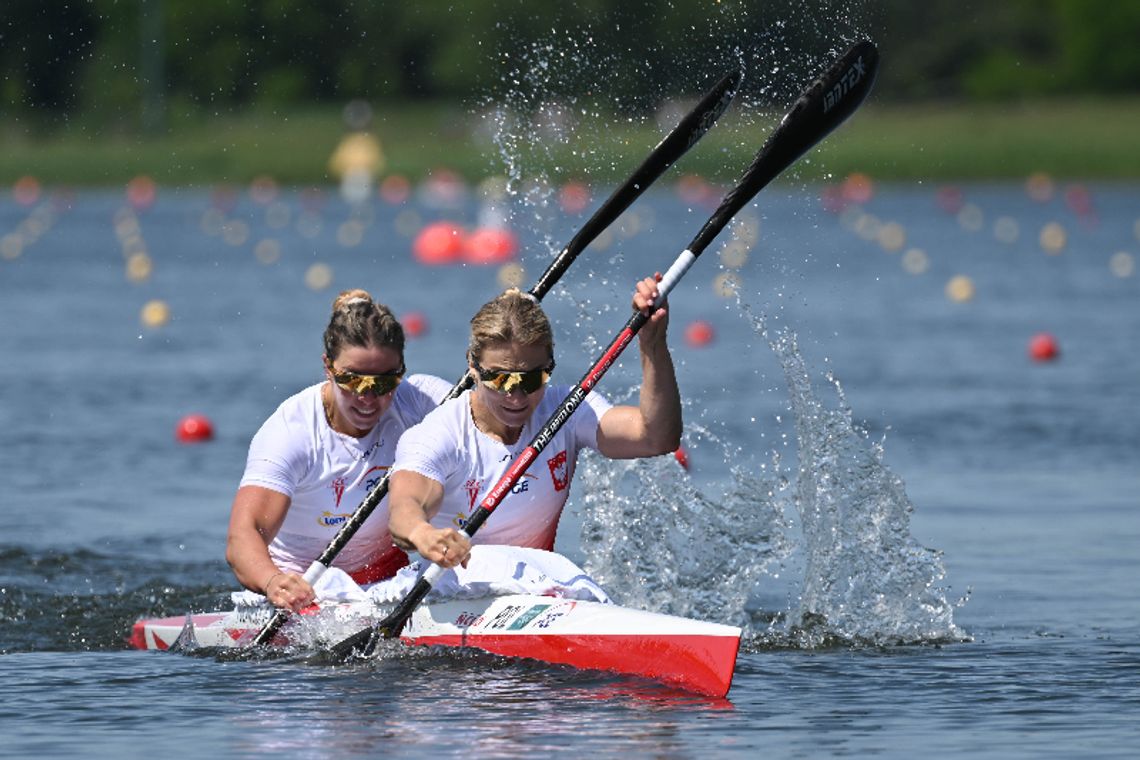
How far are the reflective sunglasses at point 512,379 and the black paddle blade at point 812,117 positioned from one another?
3.71ft

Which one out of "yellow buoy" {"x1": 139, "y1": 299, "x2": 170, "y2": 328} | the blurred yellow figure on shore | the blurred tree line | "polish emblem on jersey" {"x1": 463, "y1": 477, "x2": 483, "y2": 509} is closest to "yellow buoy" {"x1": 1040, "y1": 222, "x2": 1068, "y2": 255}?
the blurred tree line

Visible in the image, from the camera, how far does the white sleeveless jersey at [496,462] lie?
26.8 ft

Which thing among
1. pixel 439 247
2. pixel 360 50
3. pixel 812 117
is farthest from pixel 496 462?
pixel 360 50

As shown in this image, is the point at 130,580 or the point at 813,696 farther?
the point at 130,580

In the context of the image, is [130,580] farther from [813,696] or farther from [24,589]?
[813,696]

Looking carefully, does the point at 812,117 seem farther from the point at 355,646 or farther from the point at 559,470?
the point at 355,646

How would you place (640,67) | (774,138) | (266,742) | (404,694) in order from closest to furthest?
(266,742), (404,694), (774,138), (640,67)

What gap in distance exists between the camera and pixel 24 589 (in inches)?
438

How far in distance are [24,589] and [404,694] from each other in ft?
12.2

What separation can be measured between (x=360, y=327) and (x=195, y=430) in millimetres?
8180

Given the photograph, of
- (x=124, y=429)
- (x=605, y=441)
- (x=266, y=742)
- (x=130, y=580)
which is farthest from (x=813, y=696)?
(x=124, y=429)

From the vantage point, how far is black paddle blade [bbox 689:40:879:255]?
8852 millimetres

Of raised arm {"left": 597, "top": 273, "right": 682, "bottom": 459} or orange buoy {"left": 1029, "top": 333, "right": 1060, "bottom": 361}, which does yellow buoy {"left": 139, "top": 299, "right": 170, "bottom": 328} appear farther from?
raised arm {"left": 597, "top": 273, "right": 682, "bottom": 459}

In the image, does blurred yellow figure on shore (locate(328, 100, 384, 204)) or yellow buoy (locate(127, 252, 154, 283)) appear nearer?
yellow buoy (locate(127, 252, 154, 283))
